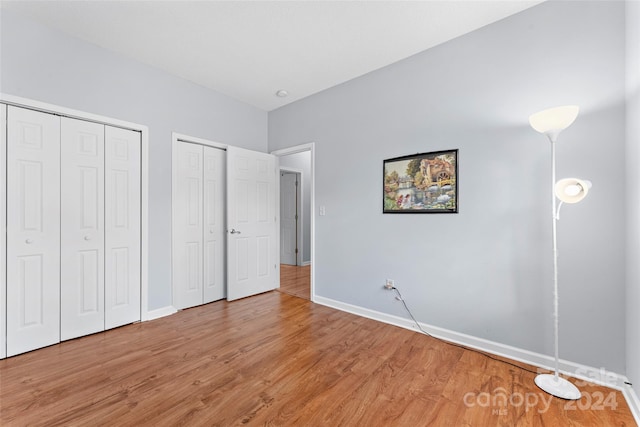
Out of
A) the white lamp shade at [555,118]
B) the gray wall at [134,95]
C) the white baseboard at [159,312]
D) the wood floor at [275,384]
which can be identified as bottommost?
the wood floor at [275,384]

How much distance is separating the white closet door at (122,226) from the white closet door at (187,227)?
0.39m

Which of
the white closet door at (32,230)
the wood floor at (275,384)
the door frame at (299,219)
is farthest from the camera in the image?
the door frame at (299,219)

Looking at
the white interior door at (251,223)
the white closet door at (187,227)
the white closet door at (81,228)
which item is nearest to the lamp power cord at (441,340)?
the white interior door at (251,223)

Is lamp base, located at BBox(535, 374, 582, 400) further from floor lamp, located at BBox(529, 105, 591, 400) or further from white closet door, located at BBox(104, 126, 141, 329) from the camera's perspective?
white closet door, located at BBox(104, 126, 141, 329)

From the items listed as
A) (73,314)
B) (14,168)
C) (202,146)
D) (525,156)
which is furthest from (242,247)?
(525,156)

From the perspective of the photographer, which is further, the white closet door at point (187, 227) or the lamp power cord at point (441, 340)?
the white closet door at point (187, 227)

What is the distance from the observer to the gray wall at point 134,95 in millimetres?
2207

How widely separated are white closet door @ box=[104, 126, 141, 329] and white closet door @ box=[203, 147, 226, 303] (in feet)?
2.54

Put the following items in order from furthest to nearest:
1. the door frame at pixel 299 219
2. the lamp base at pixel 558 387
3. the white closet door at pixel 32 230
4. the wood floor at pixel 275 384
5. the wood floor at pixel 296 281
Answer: the door frame at pixel 299 219, the wood floor at pixel 296 281, the white closet door at pixel 32 230, the lamp base at pixel 558 387, the wood floor at pixel 275 384

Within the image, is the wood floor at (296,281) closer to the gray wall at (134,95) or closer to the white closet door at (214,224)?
the white closet door at (214,224)

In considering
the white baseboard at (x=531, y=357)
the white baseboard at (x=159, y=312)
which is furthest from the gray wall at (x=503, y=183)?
the white baseboard at (x=159, y=312)

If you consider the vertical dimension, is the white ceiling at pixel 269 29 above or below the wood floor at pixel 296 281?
above

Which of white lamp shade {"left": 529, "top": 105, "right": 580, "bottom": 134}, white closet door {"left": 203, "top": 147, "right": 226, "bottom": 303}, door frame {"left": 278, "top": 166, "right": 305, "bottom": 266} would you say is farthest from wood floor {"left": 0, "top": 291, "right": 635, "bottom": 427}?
door frame {"left": 278, "top": 166, "right": 305, "bottom": 266}

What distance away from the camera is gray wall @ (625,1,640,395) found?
154cm
